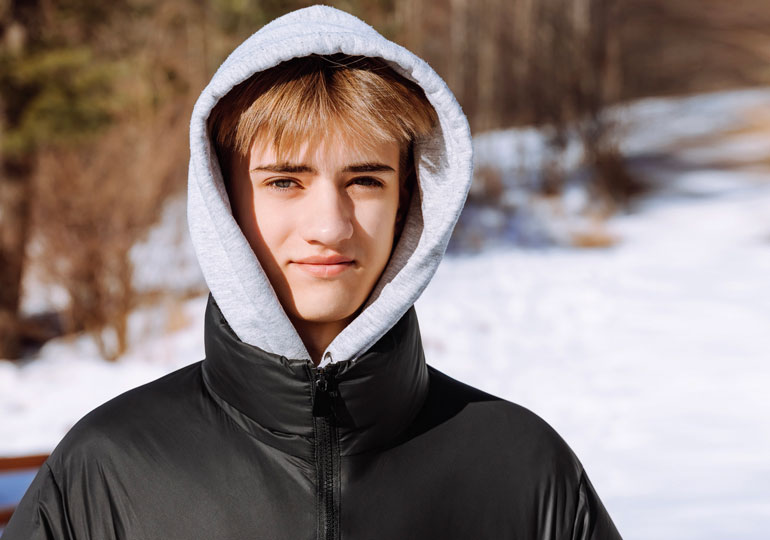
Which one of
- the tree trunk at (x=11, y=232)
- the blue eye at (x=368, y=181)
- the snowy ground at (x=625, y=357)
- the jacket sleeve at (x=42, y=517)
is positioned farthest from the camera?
the tree trunk at (x=11, y=232)

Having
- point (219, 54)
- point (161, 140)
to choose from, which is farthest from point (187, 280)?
point (219, 54)

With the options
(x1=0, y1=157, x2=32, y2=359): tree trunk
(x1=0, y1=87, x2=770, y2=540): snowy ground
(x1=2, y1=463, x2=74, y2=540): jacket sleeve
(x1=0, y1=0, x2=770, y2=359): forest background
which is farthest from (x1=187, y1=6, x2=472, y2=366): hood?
(x1=0, y1=157, x2=32, y2=359): tree trunk

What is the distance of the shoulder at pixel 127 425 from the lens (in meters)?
1.39

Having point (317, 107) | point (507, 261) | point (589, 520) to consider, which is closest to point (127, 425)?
point (317, 107)

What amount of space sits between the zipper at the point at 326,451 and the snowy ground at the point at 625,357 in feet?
11.3

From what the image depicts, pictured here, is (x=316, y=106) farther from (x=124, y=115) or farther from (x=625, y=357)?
(x=124, y=115)

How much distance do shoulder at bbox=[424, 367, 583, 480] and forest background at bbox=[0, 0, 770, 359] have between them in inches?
247

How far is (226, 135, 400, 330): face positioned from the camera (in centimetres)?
140

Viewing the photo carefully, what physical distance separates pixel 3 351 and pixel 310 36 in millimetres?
7558

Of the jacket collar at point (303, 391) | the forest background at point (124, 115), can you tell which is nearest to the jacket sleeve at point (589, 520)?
the jacket collar at point (303, 391)

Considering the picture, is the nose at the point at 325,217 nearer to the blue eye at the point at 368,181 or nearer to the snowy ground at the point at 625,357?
the blue eye at the point at 368,181

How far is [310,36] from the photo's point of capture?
55.9 inches

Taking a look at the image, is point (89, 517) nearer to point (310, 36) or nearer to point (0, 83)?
point (310, 36)

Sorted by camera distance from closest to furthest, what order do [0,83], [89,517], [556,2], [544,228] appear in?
[89,517] → [0,83] → [544,228] → [556,2]
